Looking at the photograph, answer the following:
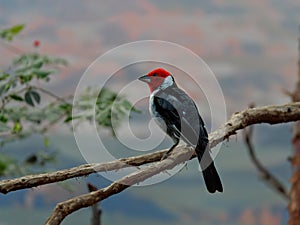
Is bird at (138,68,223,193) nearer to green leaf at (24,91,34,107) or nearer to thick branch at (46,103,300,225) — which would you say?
thick branch at (46,103,300,225)

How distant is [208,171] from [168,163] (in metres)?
0.09

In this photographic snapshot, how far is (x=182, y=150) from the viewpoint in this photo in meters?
1.06

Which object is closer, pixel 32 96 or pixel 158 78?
pixel 158 78

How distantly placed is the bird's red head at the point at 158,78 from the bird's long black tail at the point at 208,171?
0.50ft

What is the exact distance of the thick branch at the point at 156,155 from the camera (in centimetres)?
95

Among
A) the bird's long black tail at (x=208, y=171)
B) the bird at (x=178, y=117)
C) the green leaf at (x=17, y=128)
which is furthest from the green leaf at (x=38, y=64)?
the bird's long black tail at (x=208, y=171)

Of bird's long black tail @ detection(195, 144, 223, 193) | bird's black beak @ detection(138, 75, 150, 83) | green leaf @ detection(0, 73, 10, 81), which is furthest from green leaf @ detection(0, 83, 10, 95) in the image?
bird's long black tail @ detection(195, 144, 223, 193)

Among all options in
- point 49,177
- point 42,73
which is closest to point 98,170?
point 49,177

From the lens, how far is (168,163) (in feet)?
3.32

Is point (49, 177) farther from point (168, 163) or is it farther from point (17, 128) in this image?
point (17, 128)

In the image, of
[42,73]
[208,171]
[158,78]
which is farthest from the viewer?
[42,73]

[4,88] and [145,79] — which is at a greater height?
[4,88]

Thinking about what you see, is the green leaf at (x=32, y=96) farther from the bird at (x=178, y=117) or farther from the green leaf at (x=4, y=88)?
the bird at (x=178, y=117)

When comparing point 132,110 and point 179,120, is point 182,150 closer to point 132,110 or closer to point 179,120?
point 179,120
